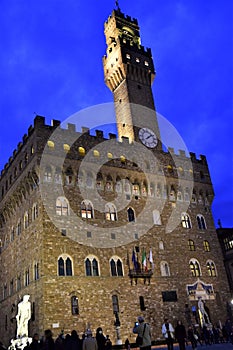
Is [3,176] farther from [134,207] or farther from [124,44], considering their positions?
[124,44]

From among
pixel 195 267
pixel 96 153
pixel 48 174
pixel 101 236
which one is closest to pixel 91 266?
pixel 101 236

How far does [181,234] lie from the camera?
34.1 m

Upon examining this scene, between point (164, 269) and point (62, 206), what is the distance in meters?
10.6

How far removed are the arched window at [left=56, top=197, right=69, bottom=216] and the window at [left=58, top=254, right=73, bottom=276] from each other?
345cm

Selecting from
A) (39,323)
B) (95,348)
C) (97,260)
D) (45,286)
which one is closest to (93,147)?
(97,260)

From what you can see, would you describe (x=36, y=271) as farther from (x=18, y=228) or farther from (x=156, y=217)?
(x=156, y=217)

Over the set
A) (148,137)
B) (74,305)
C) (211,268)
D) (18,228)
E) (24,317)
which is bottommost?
(24,317)

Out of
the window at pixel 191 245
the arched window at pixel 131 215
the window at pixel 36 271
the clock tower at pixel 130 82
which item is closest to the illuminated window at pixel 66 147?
the clock tower at pixel 130 82

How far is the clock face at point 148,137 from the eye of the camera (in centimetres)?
3653

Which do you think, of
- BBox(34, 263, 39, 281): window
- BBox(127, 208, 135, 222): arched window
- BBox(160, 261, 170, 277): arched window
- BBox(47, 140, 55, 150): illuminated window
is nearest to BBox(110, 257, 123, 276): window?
BBox(127, 208, 135, 222): arched window

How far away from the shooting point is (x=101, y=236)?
29.5 meters

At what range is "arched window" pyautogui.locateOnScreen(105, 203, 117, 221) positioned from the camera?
30859 mm

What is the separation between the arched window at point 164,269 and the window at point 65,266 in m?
8.61

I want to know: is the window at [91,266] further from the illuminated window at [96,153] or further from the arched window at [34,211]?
the illuminated window at [96,153]
